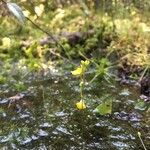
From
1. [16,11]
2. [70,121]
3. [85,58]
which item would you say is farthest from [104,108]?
[16,11]

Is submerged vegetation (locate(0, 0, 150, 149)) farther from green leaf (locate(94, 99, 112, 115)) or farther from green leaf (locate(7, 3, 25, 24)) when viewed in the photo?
green leaf (locate(7, 3, 25, 24))

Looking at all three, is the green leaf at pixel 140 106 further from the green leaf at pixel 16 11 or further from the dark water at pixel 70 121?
the green leaf at pixel 16 11

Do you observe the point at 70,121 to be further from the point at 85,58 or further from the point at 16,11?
the point at 16,11

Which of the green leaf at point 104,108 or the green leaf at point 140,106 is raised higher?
the green leaf at point 104,108

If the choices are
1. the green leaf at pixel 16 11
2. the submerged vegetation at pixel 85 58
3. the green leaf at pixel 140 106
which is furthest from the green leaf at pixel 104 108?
the green leaf at pixel 16 11

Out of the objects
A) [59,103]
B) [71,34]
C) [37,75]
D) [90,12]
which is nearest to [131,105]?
[59,103]

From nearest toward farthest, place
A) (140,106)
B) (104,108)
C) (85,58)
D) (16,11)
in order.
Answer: (16,11), (104,108), (140,106), (85,58)

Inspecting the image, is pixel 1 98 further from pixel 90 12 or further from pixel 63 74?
pixel 90 12
